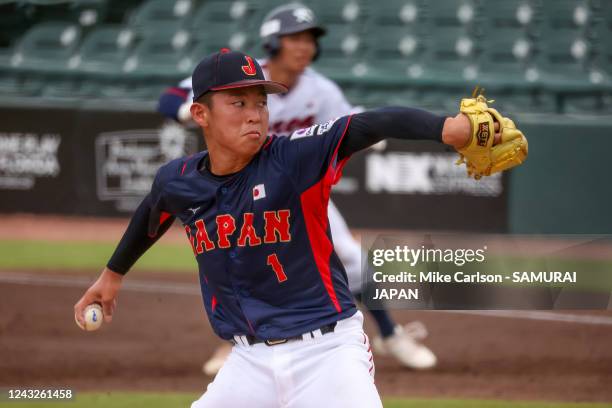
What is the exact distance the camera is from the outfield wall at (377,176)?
974 cm

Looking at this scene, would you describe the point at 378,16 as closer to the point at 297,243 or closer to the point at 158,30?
the point at 158,30

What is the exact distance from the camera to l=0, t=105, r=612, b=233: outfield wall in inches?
384

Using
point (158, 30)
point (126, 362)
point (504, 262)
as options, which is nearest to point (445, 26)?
point (158, 30)

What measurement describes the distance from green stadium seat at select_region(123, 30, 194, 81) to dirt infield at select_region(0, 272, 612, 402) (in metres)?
4.46

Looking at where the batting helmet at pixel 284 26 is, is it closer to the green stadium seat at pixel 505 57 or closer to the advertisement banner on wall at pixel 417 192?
the advertisement banner on wall at pixel 417 192

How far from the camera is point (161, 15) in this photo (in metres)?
12.8

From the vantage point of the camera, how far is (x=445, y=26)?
11.8m

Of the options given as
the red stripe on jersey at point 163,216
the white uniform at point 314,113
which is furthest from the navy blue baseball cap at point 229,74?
the white uniform at point 314,113

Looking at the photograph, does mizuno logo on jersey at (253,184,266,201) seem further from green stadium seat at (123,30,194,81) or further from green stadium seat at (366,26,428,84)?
green stadium seat at (123,30,194,81)

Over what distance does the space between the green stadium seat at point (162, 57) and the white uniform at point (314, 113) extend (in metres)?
5.90

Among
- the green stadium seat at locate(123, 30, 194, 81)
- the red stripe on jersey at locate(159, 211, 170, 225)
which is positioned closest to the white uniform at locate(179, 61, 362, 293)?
the red stripe on jersey at locate(159, 211, 170, 225)

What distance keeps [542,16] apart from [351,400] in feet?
31.1

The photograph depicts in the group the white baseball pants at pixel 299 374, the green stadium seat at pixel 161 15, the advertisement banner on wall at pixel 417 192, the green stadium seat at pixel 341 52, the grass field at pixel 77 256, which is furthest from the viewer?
the green stadium seat at pixel 161 15

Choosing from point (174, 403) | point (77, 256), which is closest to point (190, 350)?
point (174, 403)
